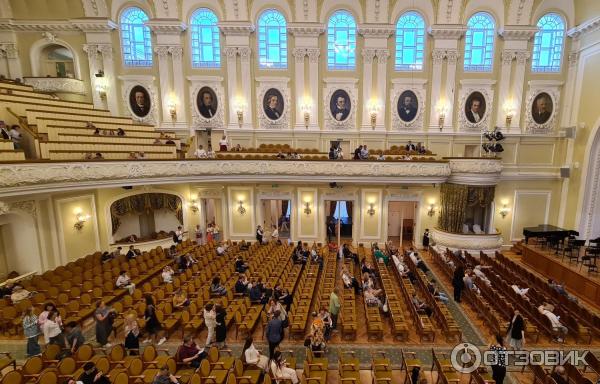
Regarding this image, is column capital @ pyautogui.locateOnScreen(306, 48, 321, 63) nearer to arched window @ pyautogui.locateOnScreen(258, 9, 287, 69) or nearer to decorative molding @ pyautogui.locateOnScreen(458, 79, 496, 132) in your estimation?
arched window @ pyautogui.locateOnScreen(258, 9, 287, 69)

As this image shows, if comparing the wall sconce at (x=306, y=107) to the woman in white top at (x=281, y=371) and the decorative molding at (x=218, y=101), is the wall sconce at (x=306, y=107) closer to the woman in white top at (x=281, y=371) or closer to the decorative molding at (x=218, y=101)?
the decorative molding at (x=218, y=101)

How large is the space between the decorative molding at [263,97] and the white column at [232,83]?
129 centimetres

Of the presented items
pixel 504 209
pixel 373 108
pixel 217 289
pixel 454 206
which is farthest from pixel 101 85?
pixel 504 209

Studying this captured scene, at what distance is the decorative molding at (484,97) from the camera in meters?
16.7

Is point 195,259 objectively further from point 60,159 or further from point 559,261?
point 559,261

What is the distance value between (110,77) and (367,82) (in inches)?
575

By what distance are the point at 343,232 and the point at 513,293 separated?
33.6 feet

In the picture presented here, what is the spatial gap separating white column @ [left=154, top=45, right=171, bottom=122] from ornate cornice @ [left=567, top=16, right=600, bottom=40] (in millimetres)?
21849

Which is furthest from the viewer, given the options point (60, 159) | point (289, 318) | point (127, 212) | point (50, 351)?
point (127, 212)

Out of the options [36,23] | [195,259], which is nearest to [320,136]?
[195,259]

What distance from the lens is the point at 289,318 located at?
27.3ft

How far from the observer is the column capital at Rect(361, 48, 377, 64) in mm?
16672

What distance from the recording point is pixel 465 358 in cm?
686

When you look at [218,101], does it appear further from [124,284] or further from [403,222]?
[403,222]
